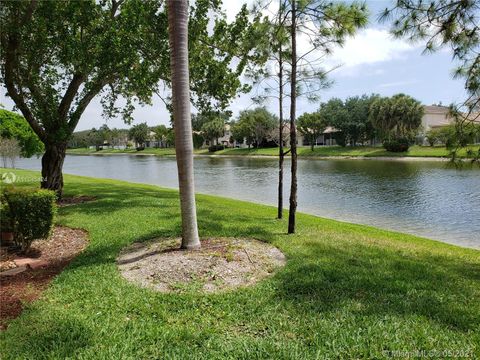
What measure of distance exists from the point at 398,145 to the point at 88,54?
45.7 m

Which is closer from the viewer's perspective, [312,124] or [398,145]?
[398,145]

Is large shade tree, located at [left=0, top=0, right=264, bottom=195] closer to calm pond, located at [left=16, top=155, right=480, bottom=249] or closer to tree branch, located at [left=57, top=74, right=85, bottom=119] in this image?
tree branch, located at [left=57, top=74, right=85, bottom=119]

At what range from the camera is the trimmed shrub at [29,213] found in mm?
5871

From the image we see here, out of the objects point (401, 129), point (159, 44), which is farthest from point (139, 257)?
point (401, 129)

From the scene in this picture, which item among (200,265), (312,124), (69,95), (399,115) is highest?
(399,115)

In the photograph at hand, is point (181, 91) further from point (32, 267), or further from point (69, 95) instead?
point (69, 95)

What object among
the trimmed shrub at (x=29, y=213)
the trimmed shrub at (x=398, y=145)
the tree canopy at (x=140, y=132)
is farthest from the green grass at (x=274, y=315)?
the tree canopy at (x=140, y=132)

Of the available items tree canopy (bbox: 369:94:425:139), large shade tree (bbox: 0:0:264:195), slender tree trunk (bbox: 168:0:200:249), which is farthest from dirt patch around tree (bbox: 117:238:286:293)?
tree canopy (bbox: 369:94:425:139)

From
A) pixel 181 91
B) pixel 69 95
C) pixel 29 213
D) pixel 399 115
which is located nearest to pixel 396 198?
pixel 69 95

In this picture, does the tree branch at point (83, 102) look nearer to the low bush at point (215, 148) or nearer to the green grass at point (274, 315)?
the green grass at point (274, 315)

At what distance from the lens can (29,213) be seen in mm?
5984

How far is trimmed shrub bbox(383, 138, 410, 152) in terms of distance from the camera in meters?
47.6

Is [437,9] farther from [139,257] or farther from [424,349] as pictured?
[139,257]

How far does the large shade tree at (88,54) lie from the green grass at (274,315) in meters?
6.35
